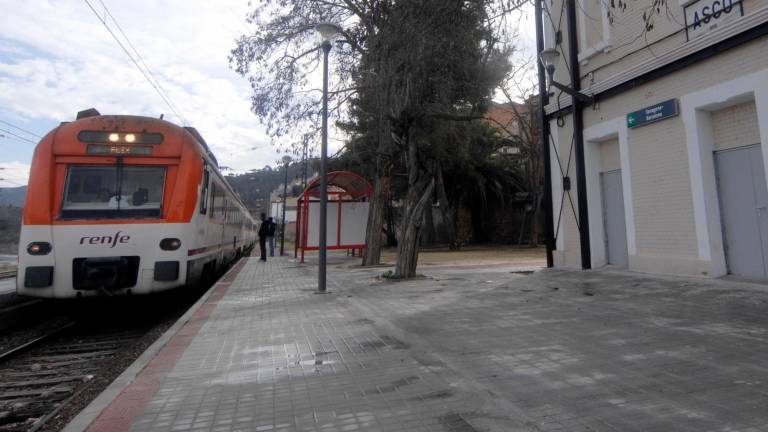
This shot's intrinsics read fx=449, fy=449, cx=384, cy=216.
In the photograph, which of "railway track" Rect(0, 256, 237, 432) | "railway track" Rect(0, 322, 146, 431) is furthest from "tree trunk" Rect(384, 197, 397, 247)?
"railway track" Rect(0, 322, 146, 431)

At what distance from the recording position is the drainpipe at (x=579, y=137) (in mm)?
10414

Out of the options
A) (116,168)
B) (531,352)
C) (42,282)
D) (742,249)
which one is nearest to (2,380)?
(42,282)

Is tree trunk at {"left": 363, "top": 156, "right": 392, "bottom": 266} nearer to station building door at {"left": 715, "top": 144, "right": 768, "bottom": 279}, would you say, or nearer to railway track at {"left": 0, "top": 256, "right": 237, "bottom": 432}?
railway track at {"left": 0, "top": 256, "right": 237, "bottom": 432}

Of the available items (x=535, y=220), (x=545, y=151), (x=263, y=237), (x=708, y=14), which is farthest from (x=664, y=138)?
(x=535, y=220)

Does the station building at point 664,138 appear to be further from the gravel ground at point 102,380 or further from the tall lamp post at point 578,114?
the gravel ground at point 102,380

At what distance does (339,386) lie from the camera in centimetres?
339

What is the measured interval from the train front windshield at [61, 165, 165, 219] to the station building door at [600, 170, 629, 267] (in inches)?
366

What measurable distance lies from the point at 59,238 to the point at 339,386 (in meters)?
5.35

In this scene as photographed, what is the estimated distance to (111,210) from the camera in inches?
269

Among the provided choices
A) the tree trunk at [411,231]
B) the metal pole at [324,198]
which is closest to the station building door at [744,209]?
the tree trunk at [411,231]

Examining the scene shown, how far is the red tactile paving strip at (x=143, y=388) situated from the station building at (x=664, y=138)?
6505mm

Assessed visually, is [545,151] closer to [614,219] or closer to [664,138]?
[614,219]

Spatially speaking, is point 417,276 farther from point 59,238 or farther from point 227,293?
point 59,238

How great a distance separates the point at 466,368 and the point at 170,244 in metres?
5.08
